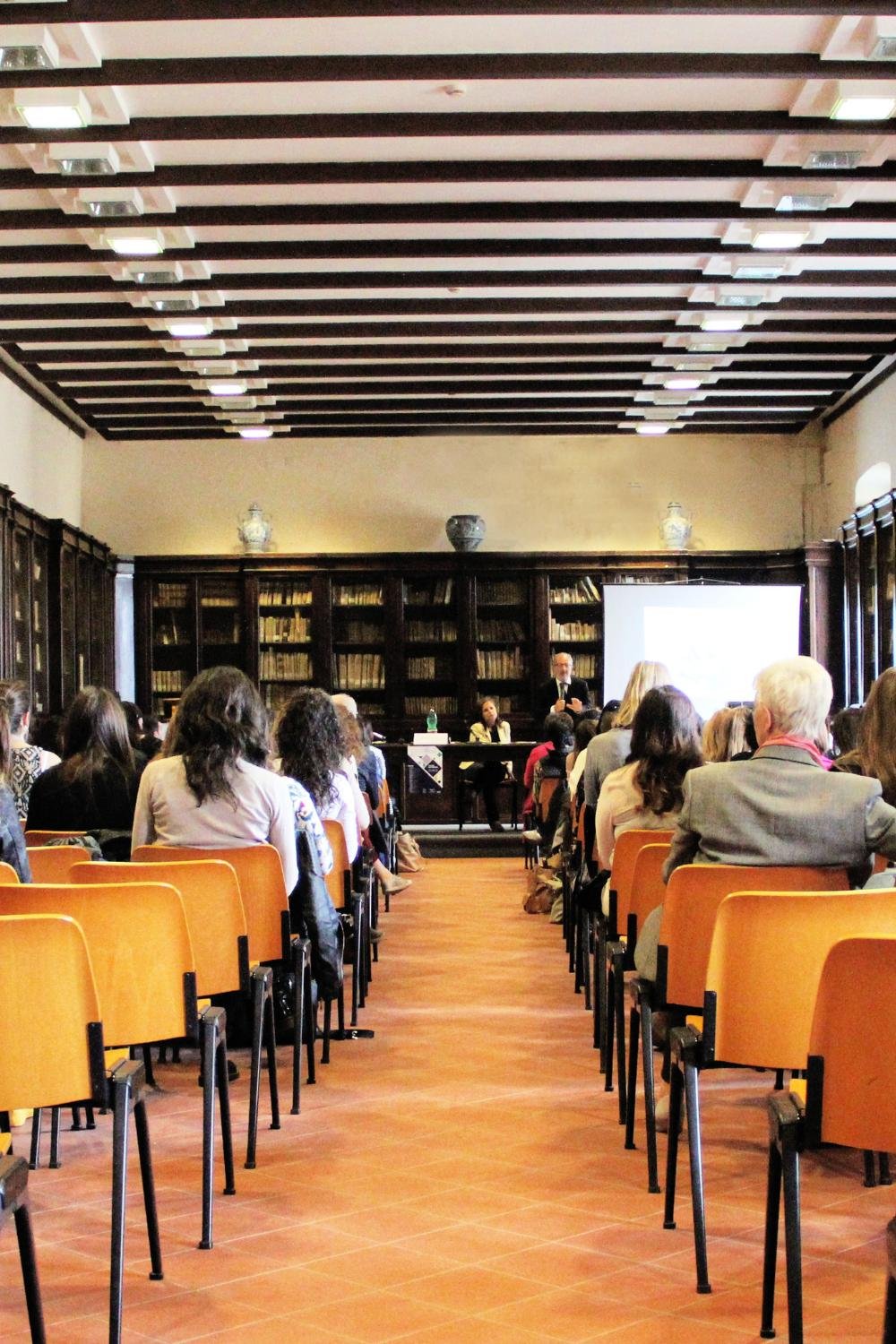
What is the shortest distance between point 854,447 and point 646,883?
10200mm

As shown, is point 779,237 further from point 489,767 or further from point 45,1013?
point 45,1013

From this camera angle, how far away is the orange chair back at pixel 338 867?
5.45 metres

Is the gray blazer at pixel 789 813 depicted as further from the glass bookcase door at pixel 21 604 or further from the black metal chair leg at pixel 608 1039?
the glass bookcase door at pixel 21 604

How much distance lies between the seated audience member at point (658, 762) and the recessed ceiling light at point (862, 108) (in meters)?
3.25

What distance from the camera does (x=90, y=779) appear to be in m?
5.11

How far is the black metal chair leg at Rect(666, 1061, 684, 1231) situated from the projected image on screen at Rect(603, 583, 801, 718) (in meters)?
10.6

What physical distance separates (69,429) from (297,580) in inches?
103

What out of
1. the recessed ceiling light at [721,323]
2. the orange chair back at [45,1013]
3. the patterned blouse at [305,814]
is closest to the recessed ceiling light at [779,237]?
the recessed ceiling light at [721,323]

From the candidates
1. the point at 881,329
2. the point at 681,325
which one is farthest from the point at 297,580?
the point at 881,329

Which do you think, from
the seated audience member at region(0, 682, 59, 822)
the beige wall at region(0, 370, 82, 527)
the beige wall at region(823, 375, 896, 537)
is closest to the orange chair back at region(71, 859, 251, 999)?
the seated audience member at region(0, 682, 59, 822)

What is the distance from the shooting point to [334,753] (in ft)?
19.0

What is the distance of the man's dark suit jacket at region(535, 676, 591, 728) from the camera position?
13.0 m

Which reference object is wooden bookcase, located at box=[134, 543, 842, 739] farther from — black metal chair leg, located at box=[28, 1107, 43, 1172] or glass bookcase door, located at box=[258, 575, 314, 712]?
black metal chair leg, located at box=[28, 1107, 43, 1172]

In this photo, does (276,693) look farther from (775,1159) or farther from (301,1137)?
(775,1159)
